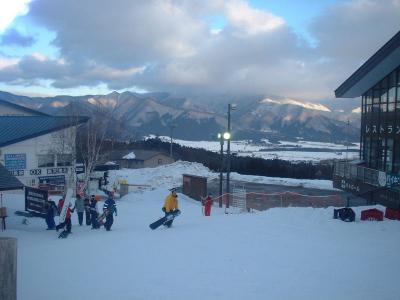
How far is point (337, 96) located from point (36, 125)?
24.3 meters

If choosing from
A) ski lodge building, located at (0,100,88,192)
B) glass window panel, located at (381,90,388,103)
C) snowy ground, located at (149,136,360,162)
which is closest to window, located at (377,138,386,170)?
glass window panel, located at (381,90,388,103)

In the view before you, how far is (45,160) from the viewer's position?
34.6 m

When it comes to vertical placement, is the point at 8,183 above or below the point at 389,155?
below

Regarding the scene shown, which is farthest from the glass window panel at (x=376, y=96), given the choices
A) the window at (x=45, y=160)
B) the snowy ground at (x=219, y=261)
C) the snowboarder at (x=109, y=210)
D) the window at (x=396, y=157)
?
the window at (x=45, y=160)

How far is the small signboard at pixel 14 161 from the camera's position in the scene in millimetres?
32688

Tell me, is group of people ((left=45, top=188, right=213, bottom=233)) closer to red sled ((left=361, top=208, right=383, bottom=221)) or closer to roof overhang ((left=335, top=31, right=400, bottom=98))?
red sled ((left=361, top=208, right=383, bottom=221))

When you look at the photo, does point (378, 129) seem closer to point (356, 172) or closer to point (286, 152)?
point (356, 172)

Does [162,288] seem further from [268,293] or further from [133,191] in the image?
[133,191]

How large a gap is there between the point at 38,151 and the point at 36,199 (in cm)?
1826

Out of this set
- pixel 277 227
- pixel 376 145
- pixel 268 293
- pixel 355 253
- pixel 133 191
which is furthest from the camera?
pixel 133 191

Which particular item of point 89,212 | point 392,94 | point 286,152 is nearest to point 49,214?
point 89,212

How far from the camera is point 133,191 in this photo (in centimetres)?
3309

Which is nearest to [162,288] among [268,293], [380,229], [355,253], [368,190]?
[268,293]

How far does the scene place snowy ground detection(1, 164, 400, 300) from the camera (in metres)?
7.18
